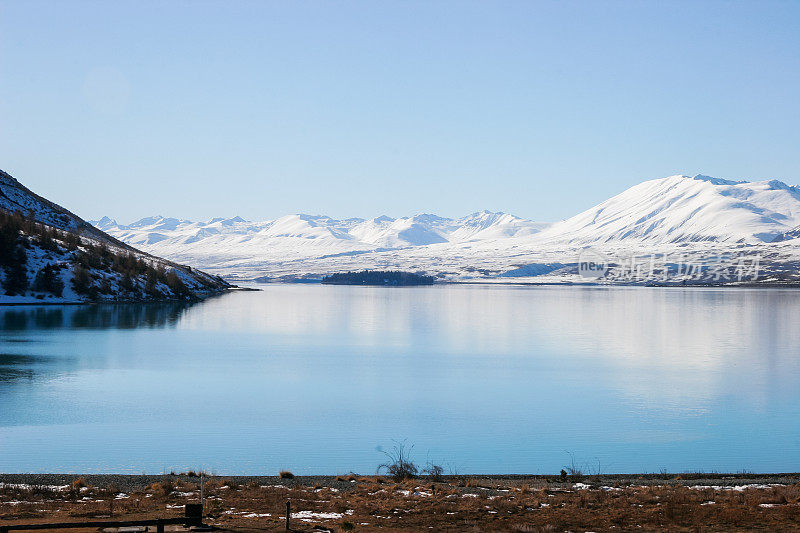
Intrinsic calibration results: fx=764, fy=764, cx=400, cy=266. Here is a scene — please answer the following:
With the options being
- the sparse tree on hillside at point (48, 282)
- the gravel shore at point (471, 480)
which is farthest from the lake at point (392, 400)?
the sparse tree on hillside at point (48, 282)

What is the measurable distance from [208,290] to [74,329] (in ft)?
303

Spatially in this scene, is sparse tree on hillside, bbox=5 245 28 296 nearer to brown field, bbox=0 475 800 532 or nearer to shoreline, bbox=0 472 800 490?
shoreline, bbox=0 472 800 490

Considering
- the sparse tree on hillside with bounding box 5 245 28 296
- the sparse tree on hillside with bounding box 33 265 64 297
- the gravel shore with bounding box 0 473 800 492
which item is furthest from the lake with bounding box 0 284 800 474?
the sparse tree on hillside with bounding box 33 265 64 297

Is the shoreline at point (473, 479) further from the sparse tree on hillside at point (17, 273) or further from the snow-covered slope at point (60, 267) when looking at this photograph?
the sparse tree on hillside at point (17, 273)

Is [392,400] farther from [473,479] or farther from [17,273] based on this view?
[17,273]

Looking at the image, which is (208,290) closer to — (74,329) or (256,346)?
(74,329)

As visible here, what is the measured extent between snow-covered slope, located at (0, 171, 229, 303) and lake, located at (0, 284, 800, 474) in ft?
119

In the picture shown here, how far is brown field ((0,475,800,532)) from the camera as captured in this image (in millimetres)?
14133

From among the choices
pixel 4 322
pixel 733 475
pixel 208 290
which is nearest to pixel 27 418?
pixel 733 475

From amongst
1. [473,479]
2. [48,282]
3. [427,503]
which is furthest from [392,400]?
[48,282]

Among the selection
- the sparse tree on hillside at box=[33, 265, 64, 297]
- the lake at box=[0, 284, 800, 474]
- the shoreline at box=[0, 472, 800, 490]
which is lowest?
the lake at box=[0, 284, 800, 474]

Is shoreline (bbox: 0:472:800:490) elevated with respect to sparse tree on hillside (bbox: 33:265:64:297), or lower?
lower

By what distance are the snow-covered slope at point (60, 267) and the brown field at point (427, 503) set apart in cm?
9033

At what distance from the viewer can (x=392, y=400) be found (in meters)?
34.4
